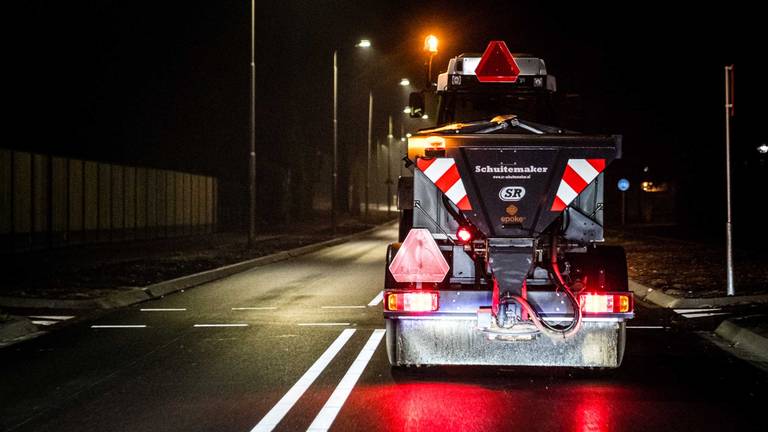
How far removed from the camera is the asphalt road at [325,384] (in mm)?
7066

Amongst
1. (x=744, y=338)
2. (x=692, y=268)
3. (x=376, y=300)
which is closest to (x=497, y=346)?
(x=744, y=338)

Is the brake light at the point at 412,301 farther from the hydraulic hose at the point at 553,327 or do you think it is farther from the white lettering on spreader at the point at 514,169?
the white lettering on spreader at the point at 514,169

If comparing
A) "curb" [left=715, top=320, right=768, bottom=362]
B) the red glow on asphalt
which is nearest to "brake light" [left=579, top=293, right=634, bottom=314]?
the red glow on asphalt

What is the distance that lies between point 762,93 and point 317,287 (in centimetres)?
2524

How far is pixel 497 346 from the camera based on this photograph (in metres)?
8.41

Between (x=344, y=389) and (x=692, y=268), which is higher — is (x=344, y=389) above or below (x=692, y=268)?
below

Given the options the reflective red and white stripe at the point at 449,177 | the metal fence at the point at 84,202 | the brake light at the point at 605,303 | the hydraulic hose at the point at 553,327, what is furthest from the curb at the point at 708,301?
the metal fence at the point at 84,202

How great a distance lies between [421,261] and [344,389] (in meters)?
1.39

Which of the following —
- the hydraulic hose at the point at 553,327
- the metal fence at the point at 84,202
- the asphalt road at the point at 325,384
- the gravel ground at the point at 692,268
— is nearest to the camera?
the asphalt road at the point at 325,384

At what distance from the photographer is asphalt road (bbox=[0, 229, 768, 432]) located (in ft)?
23.2

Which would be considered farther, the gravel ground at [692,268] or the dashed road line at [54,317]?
the gravel ground at [692,268]

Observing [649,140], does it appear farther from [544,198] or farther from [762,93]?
[544,198]

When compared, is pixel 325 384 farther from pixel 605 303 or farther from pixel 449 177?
pixel 605 303

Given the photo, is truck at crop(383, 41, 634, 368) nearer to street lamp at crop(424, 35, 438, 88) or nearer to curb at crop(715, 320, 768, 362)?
curb at crop(715, 320, 768, 362)
